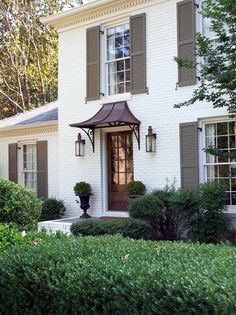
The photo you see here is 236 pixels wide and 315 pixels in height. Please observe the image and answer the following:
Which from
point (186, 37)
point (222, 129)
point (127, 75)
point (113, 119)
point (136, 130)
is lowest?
point (222, 129)

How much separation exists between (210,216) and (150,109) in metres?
3.41

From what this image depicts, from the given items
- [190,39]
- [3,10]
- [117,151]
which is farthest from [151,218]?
[3,10]

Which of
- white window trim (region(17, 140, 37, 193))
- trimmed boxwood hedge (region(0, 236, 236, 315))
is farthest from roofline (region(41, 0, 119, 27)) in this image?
trimmed boxwood hedge (region(0, 236, 236, 315))

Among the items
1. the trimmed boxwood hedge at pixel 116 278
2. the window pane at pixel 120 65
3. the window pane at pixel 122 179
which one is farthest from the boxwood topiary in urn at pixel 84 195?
the trimmed boxwood hedge at pixel 116 278

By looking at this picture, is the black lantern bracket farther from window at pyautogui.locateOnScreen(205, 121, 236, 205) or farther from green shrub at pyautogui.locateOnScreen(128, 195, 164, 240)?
green shrub at pyautogui.locateOnScreen(128, 195, 164, 240)

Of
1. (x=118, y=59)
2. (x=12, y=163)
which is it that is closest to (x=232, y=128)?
(x=118, y=59)

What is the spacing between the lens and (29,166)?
16.5 meters

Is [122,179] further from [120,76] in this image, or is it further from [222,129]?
[222,129]

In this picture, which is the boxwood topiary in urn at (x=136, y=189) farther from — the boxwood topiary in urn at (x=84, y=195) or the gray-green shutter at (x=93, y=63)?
the gray-green shutter at (x=93, y=63)

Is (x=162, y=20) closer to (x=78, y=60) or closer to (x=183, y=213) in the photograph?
(x=78, y=60)

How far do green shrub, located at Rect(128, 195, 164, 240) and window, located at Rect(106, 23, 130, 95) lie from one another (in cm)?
353

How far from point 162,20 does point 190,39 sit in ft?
3.45

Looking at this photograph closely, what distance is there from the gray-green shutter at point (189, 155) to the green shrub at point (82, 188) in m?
2.88

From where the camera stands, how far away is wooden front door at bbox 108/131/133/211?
507 inches
